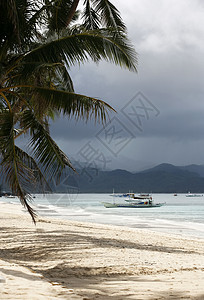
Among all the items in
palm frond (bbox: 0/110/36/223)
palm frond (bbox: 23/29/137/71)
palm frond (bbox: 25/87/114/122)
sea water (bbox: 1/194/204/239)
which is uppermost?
palm frond (bbox: 23/29/137/71)

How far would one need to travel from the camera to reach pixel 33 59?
28.1 feet

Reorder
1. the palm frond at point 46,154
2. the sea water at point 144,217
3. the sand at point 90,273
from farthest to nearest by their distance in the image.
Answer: the sea water at point 144,217 → the palm frond at point 46,154 → the sand at point 90,273

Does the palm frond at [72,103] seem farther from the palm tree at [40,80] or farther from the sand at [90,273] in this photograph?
the sand at [90,273]

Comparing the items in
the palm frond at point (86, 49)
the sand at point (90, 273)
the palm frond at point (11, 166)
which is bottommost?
the sand at point (90, 273)

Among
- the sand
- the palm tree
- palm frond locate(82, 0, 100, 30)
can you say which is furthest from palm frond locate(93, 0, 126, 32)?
the sand

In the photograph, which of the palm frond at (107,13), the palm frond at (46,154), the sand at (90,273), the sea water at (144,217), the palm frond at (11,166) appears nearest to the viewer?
the sand at (90,273)

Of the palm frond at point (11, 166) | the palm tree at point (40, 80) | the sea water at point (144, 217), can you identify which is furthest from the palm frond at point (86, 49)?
the sea water at point (144, 217)

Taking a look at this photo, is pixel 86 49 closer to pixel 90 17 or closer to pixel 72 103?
pixel 72 103

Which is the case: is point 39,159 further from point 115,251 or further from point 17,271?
point 17,271

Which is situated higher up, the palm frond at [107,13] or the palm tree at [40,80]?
the palm frond at [107,13]

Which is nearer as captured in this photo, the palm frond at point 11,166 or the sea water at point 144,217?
the palm frond at point 11,166

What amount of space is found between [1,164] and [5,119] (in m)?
1.06

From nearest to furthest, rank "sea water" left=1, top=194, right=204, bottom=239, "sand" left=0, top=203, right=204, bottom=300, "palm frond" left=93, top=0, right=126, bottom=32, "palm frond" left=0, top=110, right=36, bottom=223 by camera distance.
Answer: "sand" left=0, top=203, right=204, bottom=300 → "palm frond" left=0, top=110, right=36, bottom=223 → "palm frond" left=93, top=0, right=126, bottom=32 → "sea water" left=1, top=194, right=204, bottom=239

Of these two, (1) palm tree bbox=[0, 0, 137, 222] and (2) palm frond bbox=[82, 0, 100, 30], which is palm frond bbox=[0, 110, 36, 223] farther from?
(2) palm frond bbox=[82, 0, 100, 30]
